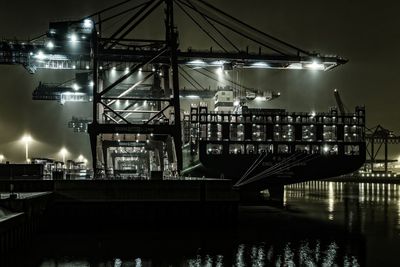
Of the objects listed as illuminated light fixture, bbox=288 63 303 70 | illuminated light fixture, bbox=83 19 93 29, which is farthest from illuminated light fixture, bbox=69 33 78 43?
illuminated light fixture, bbox=288 63 303 70

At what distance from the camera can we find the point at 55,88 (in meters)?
64.4

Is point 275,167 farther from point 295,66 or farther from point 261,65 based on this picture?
point 295,66

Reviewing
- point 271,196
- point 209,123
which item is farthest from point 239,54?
point 271,196

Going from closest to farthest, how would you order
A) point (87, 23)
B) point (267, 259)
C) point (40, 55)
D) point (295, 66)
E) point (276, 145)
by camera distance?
point (267, 259)
point (276, 145)
point (87, 23)
point (40, 55)
point (295, 66)

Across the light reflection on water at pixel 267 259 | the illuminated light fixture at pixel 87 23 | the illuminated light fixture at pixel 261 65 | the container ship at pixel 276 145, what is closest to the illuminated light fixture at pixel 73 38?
the illuminated light fixture at pixel 87 23

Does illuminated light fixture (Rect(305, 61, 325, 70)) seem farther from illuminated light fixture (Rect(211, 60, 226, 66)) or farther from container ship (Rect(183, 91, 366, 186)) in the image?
illuminated light fixture (Rect(211, 60, 226, 66))

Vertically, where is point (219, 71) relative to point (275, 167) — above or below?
above

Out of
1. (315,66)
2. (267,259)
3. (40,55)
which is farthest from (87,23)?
(267,259)

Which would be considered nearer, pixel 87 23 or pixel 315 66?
pixel 87 23

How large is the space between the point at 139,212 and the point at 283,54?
2597 centimetres

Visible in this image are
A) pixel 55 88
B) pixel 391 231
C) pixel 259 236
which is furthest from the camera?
pixel 55 88

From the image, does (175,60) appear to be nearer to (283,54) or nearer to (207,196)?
(283,54)

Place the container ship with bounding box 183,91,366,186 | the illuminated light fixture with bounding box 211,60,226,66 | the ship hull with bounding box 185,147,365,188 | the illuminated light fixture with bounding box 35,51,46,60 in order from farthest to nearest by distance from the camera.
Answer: the illuminated light fixture with bounding box 211,60,226,66, the illuminated light fixture with bounding box 35,51,46,60, the container ship with bounding box 183,91,366,186, the ship hull with bounding box 185,147,365,188

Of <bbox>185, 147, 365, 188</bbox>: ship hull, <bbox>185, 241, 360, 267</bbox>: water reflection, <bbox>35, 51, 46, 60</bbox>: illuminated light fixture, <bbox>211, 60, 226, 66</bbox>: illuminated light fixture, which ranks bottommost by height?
<bbox>185, 241, 360, 267</bbox>: water reflection
